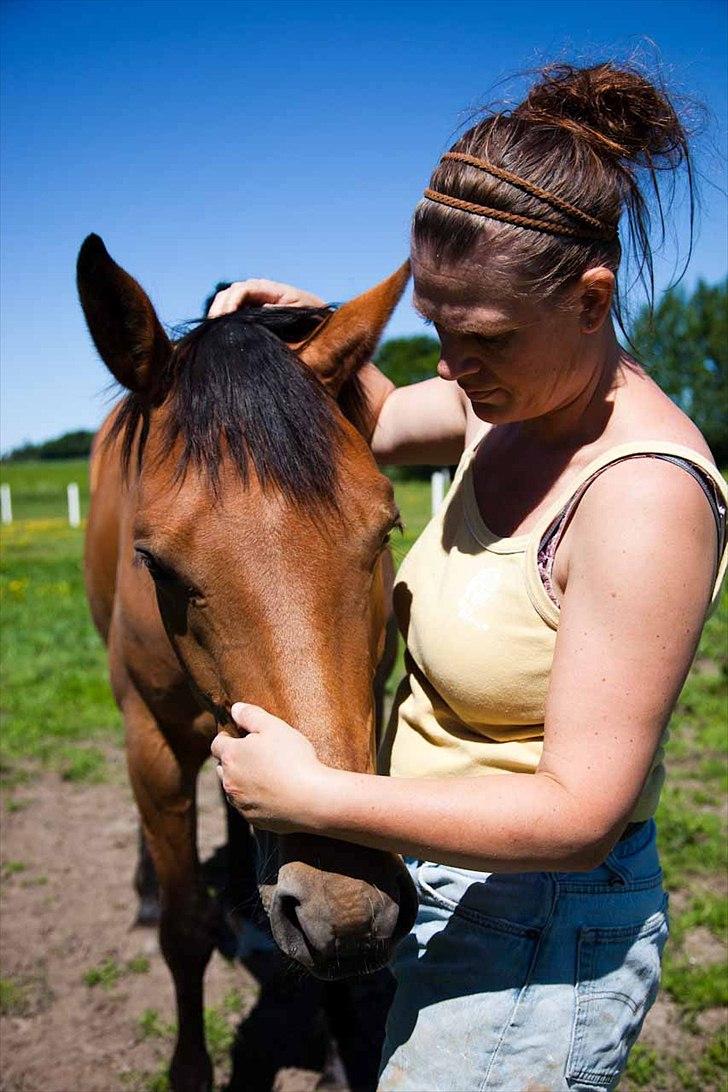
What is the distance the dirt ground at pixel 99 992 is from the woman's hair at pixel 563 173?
8.41 feet

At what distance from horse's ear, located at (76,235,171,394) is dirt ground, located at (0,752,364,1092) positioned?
2.15 m

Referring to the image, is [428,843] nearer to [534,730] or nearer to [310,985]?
[534,730]

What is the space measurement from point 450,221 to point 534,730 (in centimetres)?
95

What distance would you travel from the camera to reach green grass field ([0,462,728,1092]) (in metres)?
3.20

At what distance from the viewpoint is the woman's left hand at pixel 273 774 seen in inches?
55.6

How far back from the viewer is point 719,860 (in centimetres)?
429

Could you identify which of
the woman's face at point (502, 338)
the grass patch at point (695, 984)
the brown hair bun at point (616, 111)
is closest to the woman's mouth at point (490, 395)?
the woman's face at point (502, 338)

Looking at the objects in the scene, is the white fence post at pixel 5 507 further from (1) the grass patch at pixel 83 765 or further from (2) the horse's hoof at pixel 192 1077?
(2) the horse's hoof at pixel 192 1077

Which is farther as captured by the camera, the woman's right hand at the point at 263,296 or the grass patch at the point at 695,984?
the grass patch at the point at 695,984

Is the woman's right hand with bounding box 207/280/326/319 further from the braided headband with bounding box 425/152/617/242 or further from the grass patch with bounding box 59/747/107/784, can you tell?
the grass patch with bounding box 59/747/107/784

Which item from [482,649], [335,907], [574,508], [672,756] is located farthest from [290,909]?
[672,756]

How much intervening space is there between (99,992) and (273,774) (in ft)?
9.31

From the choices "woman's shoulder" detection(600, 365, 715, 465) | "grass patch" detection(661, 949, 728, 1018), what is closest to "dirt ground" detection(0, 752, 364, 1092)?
"grass patch" detection(661, 949, 728, 1018)

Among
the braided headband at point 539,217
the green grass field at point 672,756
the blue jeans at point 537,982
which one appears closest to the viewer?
the braided headband at point 539,217
